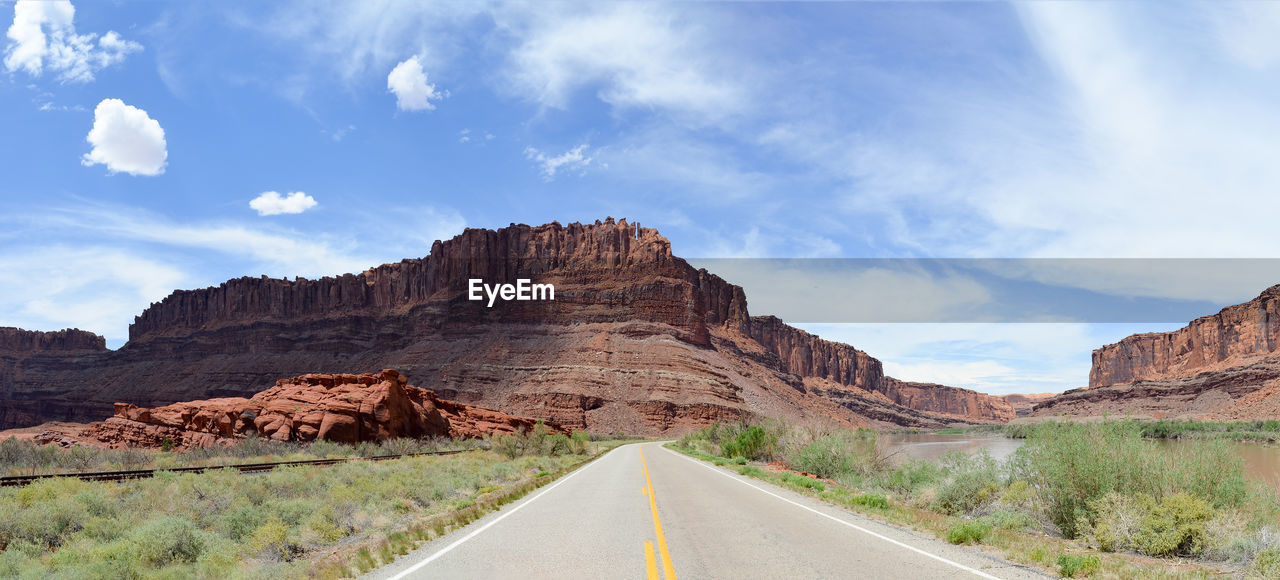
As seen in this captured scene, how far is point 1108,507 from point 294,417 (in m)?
45.7

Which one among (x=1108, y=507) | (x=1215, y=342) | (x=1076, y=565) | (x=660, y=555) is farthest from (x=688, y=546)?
(x=1215, y=342)

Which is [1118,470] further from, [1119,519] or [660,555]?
[660,555]

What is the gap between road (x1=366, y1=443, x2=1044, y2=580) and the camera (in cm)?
779

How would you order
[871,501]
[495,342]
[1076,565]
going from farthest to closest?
[495,342]
[871,501]
[1076,565]

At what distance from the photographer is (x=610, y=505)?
15.1m

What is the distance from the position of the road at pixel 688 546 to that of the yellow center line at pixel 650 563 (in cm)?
1

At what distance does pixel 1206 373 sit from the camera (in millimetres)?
133750

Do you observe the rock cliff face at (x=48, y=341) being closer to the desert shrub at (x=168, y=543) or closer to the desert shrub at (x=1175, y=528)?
the desert shrub at (x=168, y=543)

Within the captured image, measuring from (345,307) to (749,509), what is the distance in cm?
14493

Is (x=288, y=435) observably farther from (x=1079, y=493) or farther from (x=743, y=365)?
(x=743, y=365)

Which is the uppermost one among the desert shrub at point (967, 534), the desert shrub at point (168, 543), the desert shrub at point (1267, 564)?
the desert shrub at point (1267, 564)

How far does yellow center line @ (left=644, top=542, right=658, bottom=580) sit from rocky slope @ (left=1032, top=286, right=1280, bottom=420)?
109m

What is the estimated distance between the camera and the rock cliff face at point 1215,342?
468ft

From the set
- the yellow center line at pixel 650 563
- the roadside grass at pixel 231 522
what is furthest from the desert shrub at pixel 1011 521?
the roadside grass at pixel 231 522
